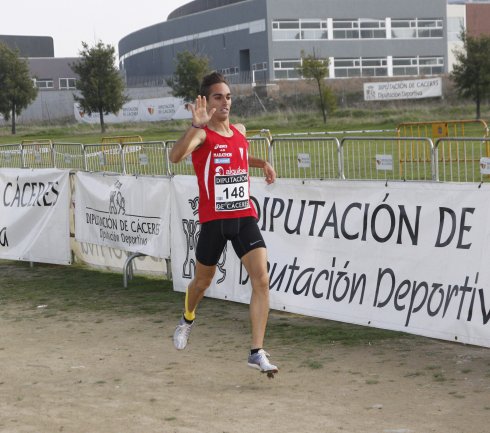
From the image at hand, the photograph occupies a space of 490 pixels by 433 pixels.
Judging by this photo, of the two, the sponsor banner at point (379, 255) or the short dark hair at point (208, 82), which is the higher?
the short dark hair at point (208, 82)

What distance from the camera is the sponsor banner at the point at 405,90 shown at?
65.0 meters

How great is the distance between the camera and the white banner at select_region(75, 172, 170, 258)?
11.3 metres

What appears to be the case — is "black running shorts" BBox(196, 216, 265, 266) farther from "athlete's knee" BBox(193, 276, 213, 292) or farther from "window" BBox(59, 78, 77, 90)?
"window" BBox(59, 78, 77, 90)

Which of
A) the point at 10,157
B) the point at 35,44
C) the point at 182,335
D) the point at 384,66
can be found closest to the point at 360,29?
the point at 384,66

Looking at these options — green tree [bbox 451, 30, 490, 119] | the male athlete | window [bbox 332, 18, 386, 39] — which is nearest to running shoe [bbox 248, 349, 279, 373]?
the male athlete

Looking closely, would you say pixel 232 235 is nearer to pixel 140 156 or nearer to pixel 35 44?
pixel 140 156

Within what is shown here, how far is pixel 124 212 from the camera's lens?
12.0m

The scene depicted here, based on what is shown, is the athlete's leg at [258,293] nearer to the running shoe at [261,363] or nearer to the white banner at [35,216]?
the running shoe at [261,363]

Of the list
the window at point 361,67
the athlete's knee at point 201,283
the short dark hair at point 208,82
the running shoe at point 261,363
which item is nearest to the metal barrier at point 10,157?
the athlete's knee at point 201,283

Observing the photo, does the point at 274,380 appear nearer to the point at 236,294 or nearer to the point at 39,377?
the point at 39,377

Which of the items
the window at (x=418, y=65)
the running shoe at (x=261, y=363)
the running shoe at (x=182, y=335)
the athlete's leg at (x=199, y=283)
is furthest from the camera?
the window at (x=418, y=65)

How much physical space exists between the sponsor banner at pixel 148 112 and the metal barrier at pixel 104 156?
5249 cm

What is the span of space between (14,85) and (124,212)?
59.7 m

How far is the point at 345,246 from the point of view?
8.75m
